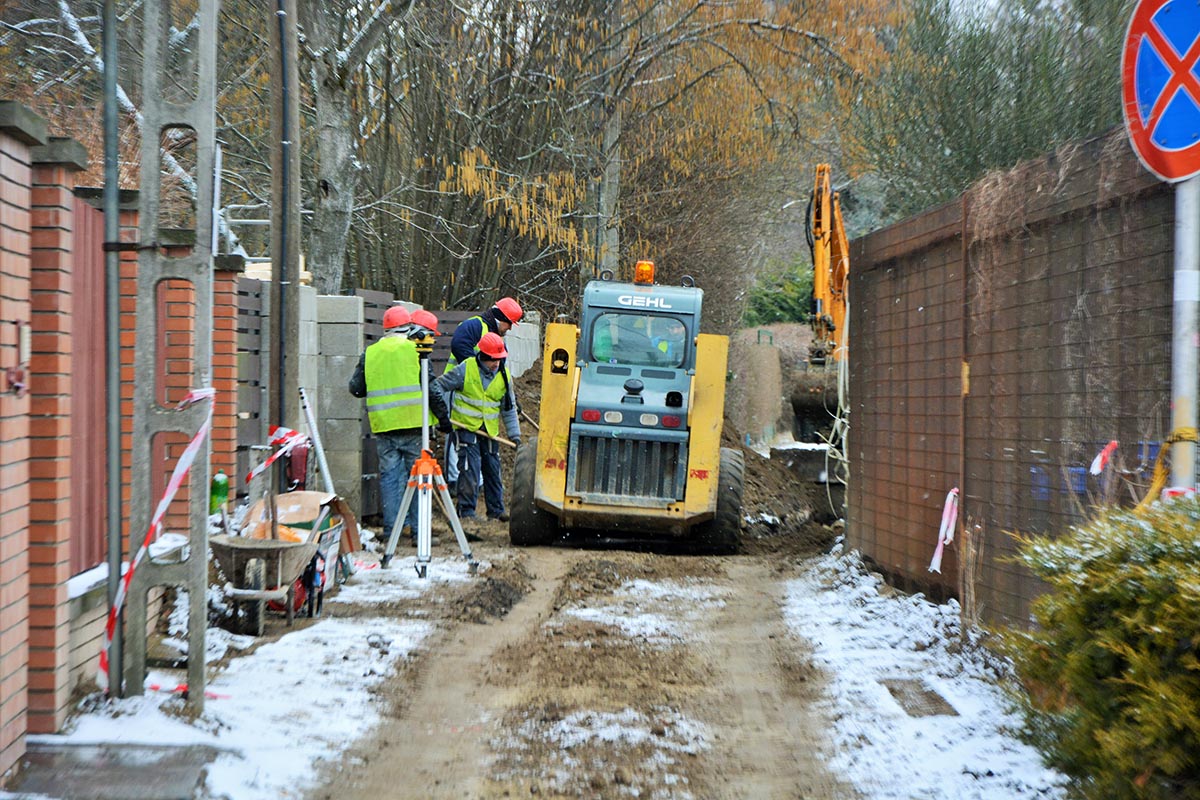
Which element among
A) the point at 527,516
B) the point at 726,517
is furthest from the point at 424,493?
the point at 726,517

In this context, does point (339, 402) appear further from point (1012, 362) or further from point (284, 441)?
point (1012, 362)

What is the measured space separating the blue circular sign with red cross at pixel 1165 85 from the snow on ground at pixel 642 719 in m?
2.29

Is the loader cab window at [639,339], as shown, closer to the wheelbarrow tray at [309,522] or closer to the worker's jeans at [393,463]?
the worker's jeans at [393,463]

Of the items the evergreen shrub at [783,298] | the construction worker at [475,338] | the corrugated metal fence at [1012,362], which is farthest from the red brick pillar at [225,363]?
the evergreen shrub at [783,298]

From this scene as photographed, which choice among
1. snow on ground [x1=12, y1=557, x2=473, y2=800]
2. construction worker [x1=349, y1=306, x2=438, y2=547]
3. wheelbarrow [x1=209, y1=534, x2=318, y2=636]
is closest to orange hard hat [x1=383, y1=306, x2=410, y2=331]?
construction worker [x1=349, y1=306, x2=438, y2=547]

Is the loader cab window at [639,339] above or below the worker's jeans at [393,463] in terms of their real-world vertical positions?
above

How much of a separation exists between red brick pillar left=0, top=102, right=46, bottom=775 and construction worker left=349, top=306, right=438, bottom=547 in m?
5.92

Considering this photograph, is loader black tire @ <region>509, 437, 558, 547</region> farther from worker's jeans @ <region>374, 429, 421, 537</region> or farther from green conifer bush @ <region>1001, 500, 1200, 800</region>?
green conifer bush @ <region>1001, 500, 1200, 800</region>

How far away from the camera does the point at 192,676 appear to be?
516 centimetres

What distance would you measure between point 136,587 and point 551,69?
15046 mm

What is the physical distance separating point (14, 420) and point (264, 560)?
2398 mm

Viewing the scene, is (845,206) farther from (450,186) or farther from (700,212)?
(450,186)

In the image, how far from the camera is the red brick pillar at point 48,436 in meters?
4.73

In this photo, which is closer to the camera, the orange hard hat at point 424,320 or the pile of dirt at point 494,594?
the pile of dirt at point 494,594
